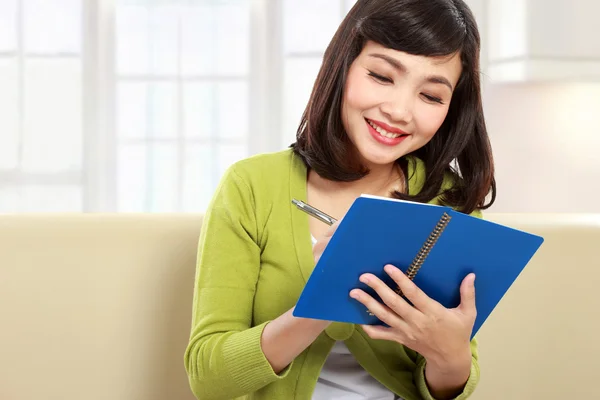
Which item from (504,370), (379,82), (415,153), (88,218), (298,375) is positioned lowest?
(504,370)

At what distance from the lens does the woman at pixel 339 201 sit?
1142 millimetres

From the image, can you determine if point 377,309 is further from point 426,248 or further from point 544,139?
point 544,139

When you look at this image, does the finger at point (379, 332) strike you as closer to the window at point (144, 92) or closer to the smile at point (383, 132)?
the smile at point (383, 132)

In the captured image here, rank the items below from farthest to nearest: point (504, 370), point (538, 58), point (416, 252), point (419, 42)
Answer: point (538, 58) → point (504, 370) → point (419, 42) → point (416, 252)

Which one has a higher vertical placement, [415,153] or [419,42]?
[419,42]

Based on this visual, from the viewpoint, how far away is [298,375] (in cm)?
121

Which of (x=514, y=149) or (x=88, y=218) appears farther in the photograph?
(x=514, y=149)

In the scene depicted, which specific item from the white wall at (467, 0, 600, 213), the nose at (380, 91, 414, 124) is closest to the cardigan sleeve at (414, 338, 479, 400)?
the nose at (380, 91, 414, 124)

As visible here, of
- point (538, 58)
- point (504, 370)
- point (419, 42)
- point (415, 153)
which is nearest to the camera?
point (419, 42)

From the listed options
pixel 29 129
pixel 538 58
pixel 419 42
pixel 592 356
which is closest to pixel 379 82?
pixel 419 42

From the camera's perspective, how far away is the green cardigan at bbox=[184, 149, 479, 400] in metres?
1.17

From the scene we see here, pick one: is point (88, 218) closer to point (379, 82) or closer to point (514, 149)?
point (379, 82)

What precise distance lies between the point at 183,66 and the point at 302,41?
0.55 m

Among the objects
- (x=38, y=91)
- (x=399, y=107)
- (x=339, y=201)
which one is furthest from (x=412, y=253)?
(x=38, y=91)
